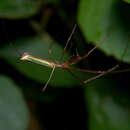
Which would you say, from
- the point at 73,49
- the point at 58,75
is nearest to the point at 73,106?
the point at 58,75

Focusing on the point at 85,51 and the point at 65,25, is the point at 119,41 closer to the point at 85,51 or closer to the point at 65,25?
the point at 85,51

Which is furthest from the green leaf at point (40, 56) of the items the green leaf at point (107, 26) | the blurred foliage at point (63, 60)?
the green leaf at point (107, 26)

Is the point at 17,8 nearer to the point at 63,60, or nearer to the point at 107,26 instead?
the point at 63,60

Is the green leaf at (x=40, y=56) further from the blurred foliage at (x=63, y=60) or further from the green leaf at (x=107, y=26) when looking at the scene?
the green leaf at (x=107, y=26)

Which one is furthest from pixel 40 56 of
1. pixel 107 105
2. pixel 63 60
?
pixel 107 105

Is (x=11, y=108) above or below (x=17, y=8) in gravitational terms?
below

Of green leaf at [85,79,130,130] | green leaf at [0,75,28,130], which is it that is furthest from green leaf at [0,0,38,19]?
green leaf at [85,79,130,130]
